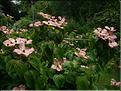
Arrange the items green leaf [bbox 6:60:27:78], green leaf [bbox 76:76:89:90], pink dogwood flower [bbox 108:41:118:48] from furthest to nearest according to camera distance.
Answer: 1. pink dogwood flower [bbox 108:41:118:48]
2. green leaf [bbox 6:60:27:78]
3. green leaf [bbox 76:76:89:90]

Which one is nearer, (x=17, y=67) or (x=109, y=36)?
(x=17, y=67)

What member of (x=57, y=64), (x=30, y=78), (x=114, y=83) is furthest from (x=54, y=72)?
(x=114, y=83)

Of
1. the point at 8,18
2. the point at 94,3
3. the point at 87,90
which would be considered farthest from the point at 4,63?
the point at 94,3

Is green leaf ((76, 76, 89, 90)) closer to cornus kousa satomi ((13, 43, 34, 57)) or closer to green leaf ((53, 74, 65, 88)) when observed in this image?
green leaf ((53, 74, 65, 88))

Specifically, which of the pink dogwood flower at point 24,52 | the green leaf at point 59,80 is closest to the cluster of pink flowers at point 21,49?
the pink dogwood flower at point 24,52

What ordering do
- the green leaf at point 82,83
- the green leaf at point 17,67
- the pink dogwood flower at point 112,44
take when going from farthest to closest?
the pink dogwood flower at point 112,44, the green leaf at point 17,67, the green leaf at point 82,83

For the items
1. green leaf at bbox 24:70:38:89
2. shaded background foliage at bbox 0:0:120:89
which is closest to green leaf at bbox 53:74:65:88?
shaded background foliage at bbox 0:0:120:89

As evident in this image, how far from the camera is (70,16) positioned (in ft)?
29.2

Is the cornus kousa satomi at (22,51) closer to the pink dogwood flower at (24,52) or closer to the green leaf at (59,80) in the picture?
the pink dogwood flower at (24,52)

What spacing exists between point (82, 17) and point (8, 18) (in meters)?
4.59

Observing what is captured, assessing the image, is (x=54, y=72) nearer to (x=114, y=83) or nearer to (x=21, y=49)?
(x=21, y=49)

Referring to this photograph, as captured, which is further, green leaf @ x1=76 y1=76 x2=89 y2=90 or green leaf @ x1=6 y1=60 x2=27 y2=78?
green leaf @ x1=6 y1=60 x2=27 y2=78

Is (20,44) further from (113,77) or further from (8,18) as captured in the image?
(8,18)

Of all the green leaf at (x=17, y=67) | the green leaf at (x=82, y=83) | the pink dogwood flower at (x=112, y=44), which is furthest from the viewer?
the pink dogwood flower at (x=112, y=44)
